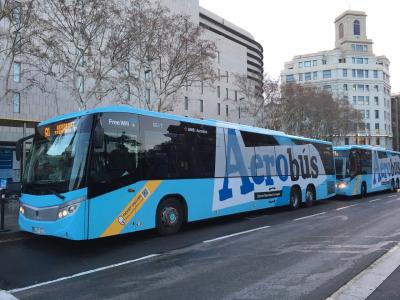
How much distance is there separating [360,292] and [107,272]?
4021mm

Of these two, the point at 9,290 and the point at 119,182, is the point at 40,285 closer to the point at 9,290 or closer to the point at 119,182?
the point at 9,290

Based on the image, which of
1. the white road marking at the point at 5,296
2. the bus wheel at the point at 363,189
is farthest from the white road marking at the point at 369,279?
the bus wheel at the point at 363,189

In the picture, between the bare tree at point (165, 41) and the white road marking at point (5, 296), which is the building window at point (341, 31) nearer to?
the bare tree at point (165, 41)

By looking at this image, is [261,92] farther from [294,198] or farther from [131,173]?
[131,173]

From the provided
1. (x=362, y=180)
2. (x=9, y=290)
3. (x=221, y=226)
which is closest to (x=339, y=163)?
(x=362, y=180)

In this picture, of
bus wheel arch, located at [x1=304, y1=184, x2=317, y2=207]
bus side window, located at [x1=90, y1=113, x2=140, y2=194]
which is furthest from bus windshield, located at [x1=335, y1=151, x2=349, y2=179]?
bus side window, located at [x1=90, y1=113, x2=140, y2=194]

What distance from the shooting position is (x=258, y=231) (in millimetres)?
11211

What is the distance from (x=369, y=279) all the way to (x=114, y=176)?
17.7 feet

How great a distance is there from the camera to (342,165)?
21906 mm

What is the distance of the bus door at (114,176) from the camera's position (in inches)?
337

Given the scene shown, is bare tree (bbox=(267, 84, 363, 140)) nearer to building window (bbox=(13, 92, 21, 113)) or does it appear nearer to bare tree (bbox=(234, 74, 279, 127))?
bare tree (bbox=(234, 74, 279, 127))

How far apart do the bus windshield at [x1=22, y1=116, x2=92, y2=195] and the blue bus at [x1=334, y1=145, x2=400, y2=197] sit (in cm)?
1661

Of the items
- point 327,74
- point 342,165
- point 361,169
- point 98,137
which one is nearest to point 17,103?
point 342,165

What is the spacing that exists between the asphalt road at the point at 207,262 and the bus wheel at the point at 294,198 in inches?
160
